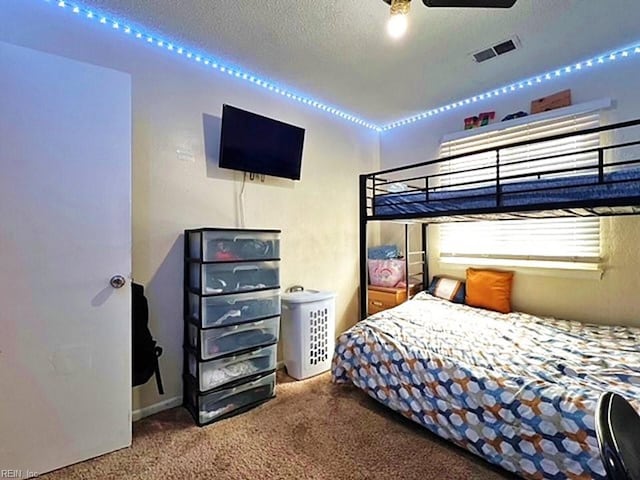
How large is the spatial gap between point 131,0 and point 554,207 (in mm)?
2636

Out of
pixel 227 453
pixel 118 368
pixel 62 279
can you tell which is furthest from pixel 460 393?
pixel 62 279

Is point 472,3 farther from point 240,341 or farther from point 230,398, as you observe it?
point 230,398

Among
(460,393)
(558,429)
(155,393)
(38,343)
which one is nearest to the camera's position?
(558,429)

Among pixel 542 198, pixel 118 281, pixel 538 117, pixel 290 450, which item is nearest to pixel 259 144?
pixel 118 281

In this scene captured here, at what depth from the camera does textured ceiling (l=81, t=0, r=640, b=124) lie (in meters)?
1.85

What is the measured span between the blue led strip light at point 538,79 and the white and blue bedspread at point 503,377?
6.48ft

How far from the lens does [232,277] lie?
7.11 ft

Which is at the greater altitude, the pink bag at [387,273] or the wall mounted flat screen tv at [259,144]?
the wall mounted flat screen tv at [259,144]

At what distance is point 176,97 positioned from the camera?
2238 millimetres

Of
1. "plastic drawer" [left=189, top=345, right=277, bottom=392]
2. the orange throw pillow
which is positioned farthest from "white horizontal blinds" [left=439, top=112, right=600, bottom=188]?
"plastic drawer" [left=189, top=345, right=277, bottom=392]

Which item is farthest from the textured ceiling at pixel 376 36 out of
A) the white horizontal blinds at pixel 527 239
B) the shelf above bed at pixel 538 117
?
the white horizontal blinds at pixel 527 239

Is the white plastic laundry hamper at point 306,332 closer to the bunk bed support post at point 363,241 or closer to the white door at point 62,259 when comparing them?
the bunk bed support post at point 363,241

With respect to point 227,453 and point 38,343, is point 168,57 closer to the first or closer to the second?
point 38,343

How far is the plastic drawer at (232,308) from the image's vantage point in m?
2.04
